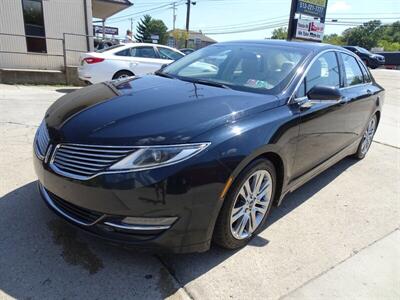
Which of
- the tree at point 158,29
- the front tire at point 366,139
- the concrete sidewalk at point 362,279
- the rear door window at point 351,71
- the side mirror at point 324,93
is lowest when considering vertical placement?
the concrete sidewalk at point 362,279

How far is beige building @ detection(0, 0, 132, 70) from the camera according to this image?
419 inches

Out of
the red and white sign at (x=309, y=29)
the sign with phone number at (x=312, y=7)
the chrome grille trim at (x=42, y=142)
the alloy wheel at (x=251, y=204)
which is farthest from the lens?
the red and white sign at (x=309, y=29)

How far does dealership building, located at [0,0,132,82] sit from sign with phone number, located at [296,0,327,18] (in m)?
9.70

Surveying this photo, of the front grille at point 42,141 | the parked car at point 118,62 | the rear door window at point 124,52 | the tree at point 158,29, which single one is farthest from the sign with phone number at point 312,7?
the tree at point 158,29

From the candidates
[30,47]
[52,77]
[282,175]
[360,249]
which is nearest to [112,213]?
[282,175]

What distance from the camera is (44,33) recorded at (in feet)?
37.7

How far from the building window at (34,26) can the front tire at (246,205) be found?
10819mm

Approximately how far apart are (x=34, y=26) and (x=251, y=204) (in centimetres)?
1129

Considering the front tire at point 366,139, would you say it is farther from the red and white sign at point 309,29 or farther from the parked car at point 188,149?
the red and white sign at point 309,29

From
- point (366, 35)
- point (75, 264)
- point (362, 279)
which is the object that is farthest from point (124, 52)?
point (366, 35)

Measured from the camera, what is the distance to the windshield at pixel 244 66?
3.11m

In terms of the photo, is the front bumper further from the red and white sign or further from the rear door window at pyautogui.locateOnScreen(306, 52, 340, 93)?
the red and white sign

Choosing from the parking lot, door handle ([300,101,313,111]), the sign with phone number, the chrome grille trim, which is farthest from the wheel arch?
the sign with phone number

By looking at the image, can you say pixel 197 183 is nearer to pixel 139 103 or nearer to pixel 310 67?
pixel 139 103
